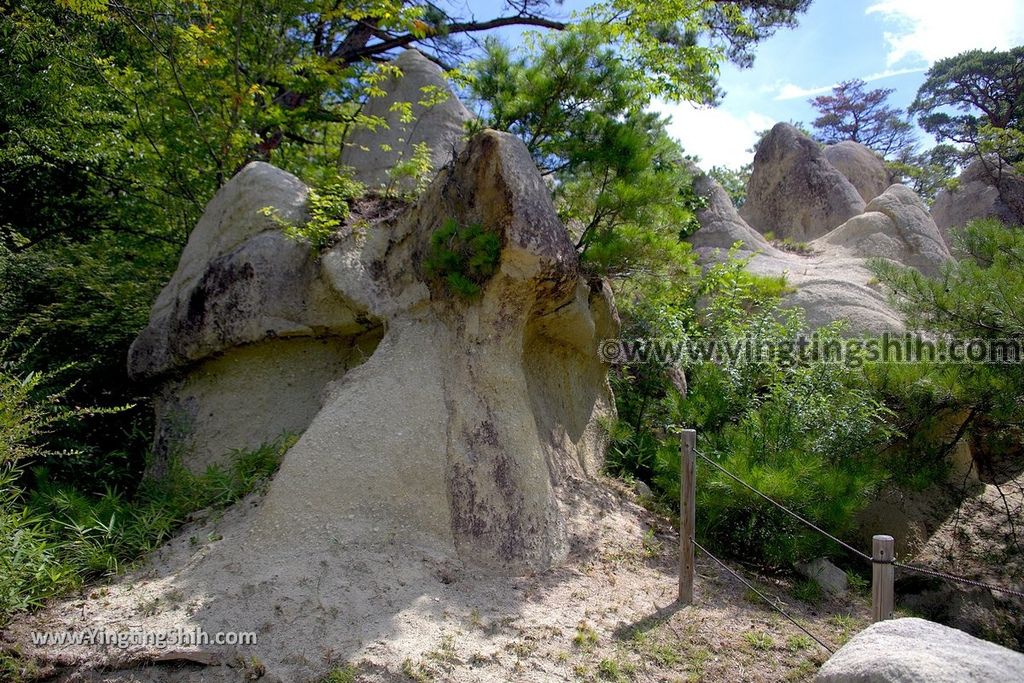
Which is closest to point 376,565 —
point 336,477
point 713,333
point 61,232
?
point 336,477

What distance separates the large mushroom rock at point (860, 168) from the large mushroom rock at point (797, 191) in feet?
7.04

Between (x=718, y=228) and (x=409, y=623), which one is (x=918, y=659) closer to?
(x=409, y=623)

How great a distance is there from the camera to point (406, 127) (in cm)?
857

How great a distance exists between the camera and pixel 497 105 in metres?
6.41

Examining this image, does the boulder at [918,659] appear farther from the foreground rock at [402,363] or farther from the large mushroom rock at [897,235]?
the large mushroom rock at [897,235]

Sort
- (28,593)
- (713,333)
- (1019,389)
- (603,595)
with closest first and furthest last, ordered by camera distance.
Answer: (28,593) → (603,595) → (1019,389) → (713,333)

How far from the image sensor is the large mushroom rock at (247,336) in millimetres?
5809

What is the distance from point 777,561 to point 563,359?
234 cm

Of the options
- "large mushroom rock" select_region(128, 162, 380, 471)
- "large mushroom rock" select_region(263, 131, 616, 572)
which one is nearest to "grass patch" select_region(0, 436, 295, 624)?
"large mushroom rock" select_region(128, 162, 380, 471)

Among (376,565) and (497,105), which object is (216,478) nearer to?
(376,565)

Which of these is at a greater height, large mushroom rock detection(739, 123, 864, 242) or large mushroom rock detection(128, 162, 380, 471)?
large mushroom rock detection(739, 123, 864, 242)

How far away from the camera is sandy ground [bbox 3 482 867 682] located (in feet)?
11.8

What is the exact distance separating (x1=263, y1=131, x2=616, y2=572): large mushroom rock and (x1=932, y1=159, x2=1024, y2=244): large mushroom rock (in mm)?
11098

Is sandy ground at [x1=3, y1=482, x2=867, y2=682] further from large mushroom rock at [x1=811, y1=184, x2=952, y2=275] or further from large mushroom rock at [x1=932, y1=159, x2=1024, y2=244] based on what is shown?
large mushroom rock at [x1=932, y1=159, x2=1024, y2=244]
